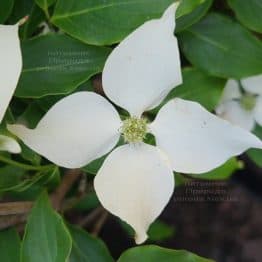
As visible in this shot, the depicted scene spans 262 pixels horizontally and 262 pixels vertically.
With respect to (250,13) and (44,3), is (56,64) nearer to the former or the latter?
(44,3)

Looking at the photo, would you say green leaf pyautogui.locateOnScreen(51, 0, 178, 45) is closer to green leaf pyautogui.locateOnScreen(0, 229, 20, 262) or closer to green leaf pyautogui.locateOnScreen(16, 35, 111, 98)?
green leaf pyautogui.locateOnScreen(16, 35, 111, 98)

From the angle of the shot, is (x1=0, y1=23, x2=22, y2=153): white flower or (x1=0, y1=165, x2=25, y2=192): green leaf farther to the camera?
(x1=0, y1=165, x2=25, y2=192): green leaf

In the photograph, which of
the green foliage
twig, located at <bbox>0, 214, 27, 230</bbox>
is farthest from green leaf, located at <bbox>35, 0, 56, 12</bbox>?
twig, located at <bbox>0, 214, 27, 230</bbox>

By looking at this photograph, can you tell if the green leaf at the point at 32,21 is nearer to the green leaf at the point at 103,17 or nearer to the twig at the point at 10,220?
the green leaf at the point at 103,17

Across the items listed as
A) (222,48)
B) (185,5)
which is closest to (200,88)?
(222,48)

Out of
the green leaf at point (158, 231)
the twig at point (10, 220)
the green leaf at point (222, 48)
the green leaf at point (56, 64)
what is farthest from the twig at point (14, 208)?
the green leaf at point (158, 231)

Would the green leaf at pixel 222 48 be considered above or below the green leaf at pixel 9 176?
above
